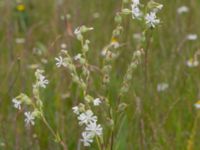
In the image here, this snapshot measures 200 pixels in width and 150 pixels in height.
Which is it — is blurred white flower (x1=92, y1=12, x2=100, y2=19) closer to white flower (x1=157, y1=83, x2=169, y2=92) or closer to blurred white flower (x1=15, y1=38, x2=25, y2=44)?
blurred white flower (x1=15, y1=38, x2=25, y2=44)

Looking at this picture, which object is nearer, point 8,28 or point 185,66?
point 185,66

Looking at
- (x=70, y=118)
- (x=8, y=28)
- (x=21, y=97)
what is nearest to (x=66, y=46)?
(x=8, y=28)

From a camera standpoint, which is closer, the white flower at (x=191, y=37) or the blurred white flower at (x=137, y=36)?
the white flower at (x=191, y=37)

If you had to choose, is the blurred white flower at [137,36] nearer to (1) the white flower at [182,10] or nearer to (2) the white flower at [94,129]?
(1) the white flower at [182,10]

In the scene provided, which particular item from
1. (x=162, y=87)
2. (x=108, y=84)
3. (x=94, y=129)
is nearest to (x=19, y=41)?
(x=162, y=87)

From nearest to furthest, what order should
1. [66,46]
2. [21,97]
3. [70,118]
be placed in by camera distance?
[21,97], [70,118], [66,46]

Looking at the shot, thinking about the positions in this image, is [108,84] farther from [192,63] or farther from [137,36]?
[137,36]

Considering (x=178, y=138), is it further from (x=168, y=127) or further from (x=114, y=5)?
(x=114, y=5)

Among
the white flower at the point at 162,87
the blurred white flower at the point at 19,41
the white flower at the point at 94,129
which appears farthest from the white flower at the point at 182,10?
the white flower at the point at 94,129
